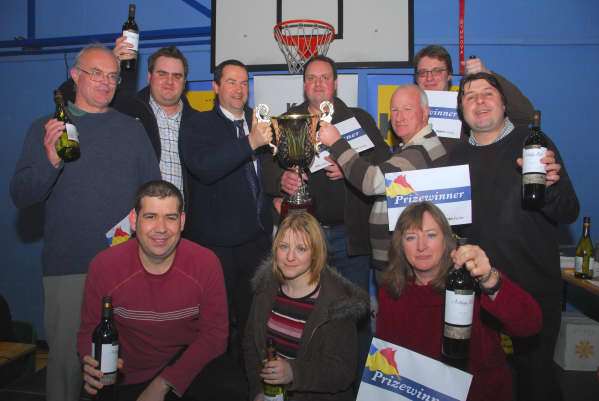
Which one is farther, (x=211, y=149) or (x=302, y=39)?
(x=302, y=39)

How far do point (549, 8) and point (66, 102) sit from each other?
4285mm

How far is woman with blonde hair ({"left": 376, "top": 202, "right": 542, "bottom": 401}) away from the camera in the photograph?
1813 mm

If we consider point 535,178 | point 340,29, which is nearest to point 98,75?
point 535,178

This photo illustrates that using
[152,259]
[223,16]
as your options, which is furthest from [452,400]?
[223,16]

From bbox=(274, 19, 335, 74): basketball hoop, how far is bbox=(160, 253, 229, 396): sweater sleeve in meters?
2.47

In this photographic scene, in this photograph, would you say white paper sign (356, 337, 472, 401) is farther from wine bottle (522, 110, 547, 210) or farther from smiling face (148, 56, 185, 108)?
smiling face (148, 56, 185, 108)

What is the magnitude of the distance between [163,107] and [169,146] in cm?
28

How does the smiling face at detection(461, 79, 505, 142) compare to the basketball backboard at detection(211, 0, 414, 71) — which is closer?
the smiling face at detection(461, 79, 505, 142)

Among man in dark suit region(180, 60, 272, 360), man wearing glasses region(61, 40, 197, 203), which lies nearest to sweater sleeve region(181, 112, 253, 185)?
man in dark suit region(180, 60, 272, 360)

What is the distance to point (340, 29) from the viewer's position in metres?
4.32

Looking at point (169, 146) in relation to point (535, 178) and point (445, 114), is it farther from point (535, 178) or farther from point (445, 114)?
point (535, 178)

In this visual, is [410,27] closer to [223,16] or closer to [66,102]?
[223,16]

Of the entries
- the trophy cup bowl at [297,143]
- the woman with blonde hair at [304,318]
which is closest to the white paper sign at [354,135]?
the trophy cup bowl at [297,143]

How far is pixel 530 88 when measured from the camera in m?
4.36
